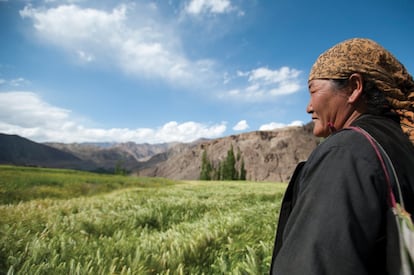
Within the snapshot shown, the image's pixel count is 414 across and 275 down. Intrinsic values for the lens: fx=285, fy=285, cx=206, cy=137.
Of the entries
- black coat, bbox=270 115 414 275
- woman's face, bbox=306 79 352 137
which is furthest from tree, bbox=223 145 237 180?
black coat, bbox=270 115 414 275

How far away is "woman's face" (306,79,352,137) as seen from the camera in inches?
78.8

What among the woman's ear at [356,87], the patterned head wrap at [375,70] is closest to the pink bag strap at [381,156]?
the woman's ear at [356,87]

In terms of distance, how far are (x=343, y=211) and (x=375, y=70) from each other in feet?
3.67

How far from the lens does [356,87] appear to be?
1979mm

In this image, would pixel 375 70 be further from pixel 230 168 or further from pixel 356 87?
pixel 230 168

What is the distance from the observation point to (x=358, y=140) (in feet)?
5.02

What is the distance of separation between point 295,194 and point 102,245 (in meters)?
2.77

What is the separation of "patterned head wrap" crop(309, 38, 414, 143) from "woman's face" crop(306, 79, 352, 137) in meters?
0.07

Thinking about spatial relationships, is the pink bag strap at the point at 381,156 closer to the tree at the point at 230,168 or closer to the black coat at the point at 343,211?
the black coat at the point at 343,211

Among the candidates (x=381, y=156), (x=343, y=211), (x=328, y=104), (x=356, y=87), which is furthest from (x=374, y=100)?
(x=343, y=211)

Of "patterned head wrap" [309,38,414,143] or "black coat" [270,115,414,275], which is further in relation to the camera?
"patterned head wrap" [309,38,414,143]

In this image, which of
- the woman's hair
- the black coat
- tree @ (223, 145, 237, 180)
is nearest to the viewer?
the black coat

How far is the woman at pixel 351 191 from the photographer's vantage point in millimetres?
1354

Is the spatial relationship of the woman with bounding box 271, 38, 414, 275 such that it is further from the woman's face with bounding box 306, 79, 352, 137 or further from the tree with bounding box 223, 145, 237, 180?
the tree with bounding box 223, 145, 237, 180
